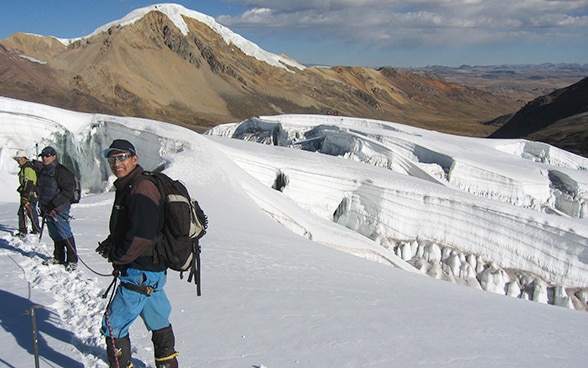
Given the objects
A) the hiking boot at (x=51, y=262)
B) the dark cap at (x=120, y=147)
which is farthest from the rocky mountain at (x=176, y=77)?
the dark cap at (x=120, y=147)

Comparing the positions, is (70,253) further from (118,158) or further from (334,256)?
(334,256)

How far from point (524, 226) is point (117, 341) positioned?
10.6 m

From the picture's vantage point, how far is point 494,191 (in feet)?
52.1

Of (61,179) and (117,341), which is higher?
(61,179)

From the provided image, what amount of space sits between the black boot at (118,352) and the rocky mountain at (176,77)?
4002 cm

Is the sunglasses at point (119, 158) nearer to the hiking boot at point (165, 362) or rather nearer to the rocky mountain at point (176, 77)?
the hiking boot at point (165, 362)

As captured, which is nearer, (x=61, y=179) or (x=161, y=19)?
(x=61, y=179)

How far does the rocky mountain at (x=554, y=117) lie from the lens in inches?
1503

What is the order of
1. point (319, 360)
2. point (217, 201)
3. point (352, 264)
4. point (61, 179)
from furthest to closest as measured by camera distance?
1. point (217, 201)
2. point (352, 264)
3. point (61, 179)
4. point (319, 360)

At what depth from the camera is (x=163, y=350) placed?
3.04 meters

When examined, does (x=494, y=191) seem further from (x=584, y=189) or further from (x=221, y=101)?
(x=221, y=101)

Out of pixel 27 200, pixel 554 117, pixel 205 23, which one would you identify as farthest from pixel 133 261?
pixel 205 23

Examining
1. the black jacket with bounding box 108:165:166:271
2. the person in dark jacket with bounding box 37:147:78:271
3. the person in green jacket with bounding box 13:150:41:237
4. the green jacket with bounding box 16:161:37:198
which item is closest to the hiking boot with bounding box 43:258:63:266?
the person in dark jacket with bounding box 37:147:78:271

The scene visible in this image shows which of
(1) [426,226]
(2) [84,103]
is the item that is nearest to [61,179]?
(1) [426,226]
